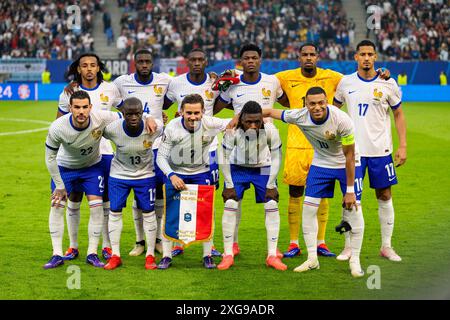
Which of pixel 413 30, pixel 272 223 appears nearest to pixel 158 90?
pixel 272 223

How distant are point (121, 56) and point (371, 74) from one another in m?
31.7

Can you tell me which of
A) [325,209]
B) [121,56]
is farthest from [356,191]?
[121,56]

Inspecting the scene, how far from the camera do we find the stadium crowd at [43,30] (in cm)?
4069

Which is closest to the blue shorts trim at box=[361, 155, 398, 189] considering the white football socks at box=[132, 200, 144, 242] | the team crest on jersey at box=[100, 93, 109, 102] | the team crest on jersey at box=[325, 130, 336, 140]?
the team crest on jersey at box=[325, 130, 336, 140]

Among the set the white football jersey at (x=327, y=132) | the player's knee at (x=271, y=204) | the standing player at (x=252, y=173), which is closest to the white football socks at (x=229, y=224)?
the standing player at (x=252, y=173)

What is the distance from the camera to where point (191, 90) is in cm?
1006

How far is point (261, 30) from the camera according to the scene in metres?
41.4

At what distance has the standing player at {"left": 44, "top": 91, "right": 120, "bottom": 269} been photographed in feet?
29.9

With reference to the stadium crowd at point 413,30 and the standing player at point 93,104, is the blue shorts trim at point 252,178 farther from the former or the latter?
the stadium crowd at point 413,30

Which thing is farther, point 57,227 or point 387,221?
point 387,221

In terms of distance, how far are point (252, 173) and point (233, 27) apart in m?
33.2

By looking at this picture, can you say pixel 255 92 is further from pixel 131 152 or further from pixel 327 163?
pixel 131 152
